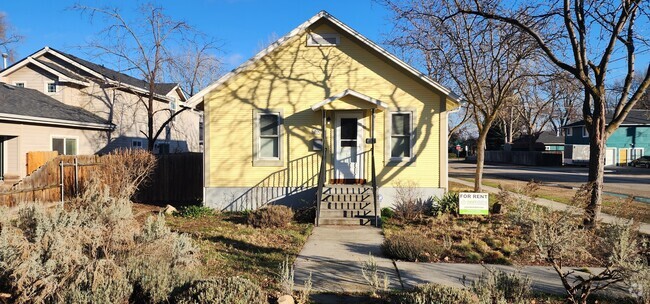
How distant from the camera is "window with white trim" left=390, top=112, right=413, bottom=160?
12.1m

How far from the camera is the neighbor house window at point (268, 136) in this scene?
12156 mm

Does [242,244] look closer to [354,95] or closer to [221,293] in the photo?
[221,293]

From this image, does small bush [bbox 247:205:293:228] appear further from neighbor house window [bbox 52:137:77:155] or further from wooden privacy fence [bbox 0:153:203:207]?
neighbor house window [bbox 52:137:77:155]

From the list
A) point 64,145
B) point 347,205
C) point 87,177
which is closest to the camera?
point 347,205

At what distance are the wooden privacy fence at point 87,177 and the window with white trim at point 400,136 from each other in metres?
7.40

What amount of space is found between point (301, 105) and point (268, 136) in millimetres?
1428

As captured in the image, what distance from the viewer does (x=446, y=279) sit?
233 inches

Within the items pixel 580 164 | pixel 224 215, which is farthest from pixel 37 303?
pixel 580 164

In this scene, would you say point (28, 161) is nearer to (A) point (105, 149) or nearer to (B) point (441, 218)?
(A) point (105, 149)

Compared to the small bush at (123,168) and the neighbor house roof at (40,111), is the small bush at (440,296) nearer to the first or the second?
the small bush at (123,168)

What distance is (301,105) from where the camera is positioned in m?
12.1

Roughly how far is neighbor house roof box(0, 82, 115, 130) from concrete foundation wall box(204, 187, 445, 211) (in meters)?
8.03

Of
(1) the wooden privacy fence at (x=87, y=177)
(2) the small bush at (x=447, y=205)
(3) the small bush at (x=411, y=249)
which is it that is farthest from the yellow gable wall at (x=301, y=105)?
(3) the small bush at (x=411, y=249)

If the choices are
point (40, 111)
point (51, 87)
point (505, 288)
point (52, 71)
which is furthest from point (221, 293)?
point (51, 87)
